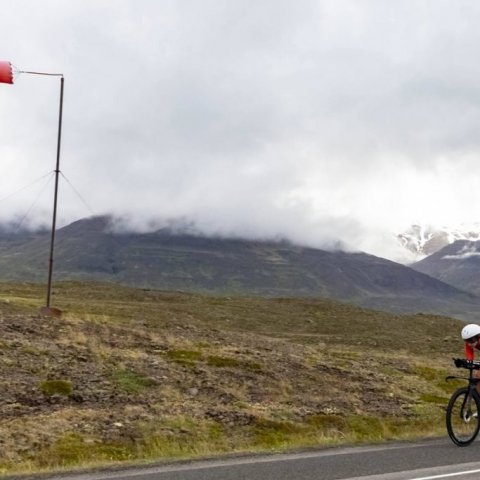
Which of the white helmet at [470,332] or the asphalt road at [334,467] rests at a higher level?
the white helmet at [470,332]

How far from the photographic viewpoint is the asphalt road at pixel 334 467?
12477 millimetres

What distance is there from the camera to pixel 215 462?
1399cm

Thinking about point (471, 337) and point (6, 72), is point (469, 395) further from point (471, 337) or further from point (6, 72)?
point (6, 72)

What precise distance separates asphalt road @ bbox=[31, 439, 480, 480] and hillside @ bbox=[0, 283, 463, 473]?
1356 millimetres

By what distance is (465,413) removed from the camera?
1577 cm

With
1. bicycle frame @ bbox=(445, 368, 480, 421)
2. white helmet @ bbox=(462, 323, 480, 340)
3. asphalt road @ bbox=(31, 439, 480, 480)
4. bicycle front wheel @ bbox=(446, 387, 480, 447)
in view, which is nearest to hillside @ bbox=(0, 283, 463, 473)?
asphalt road @ bbox=(31, 439, 480, 480)

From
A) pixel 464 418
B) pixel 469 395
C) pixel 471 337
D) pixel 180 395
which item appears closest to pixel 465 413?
pixel 464 418

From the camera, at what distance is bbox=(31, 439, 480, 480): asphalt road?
12.5 metres

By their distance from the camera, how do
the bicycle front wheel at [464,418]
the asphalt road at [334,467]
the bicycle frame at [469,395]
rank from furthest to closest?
the bicycle frame at [469,395], the bicycle front wheel at [464,418], the asphalt road at [334,467]

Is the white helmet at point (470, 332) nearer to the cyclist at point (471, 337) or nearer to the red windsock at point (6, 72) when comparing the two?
the cyclist at point (471, 337)

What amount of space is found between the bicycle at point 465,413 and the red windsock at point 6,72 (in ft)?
55.8

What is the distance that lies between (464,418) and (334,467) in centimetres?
417

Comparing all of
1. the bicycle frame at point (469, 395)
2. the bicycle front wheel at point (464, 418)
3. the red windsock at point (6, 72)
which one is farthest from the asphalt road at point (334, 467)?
the red windsock at point (6, 72)

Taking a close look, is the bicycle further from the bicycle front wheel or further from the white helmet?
the white helmet
